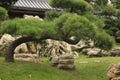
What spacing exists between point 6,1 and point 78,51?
5697mm

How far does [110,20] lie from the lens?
30938mm

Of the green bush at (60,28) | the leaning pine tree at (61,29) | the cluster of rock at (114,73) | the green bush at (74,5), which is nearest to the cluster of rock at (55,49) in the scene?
the green bush at (74,5)

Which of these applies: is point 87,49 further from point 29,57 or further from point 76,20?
point 76,20

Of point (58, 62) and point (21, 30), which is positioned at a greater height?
point (21, 30)

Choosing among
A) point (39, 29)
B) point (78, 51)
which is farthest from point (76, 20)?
point (78, 51)

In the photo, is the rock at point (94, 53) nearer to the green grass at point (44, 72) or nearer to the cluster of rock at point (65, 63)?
the green grass at point (44, 72)

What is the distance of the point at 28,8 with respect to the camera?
30281 millimetres

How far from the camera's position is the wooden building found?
97.4ft

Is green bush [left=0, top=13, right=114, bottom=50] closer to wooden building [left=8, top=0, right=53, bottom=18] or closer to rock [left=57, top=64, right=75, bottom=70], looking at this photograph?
rock [left=57, top=64, right=75, bottom=70]

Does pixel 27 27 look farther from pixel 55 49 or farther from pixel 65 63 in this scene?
pixel 55 49

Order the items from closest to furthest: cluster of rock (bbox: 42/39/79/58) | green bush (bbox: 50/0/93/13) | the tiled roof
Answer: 1. green bush (bbox: 50/0/93/13)
2. cluster of rock (bbox: 42/39/79/58)
3. the tiled roof

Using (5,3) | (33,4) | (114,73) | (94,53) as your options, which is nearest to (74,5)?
(114,73)

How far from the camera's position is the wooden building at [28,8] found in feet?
97.4

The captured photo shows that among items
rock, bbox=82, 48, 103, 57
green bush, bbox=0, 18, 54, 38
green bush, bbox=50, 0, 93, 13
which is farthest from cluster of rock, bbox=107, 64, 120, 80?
rock, bbox=82, 48, 103, 57
